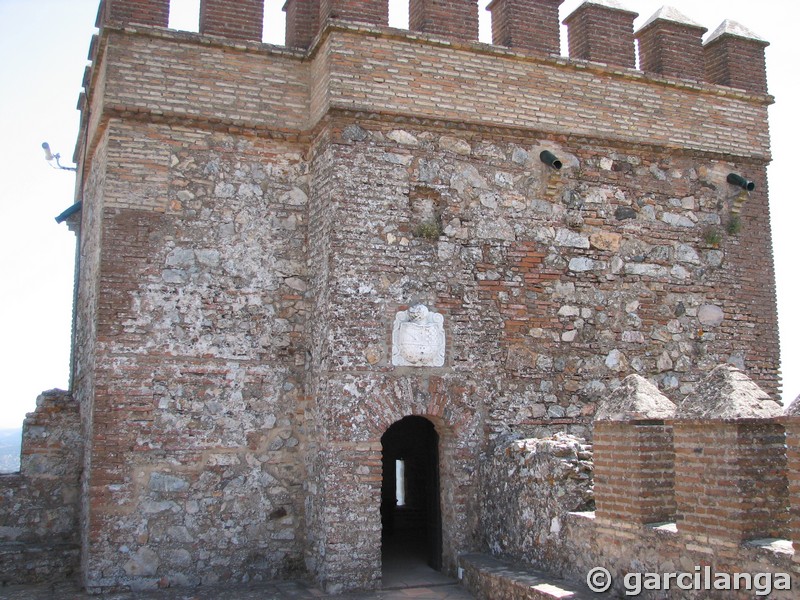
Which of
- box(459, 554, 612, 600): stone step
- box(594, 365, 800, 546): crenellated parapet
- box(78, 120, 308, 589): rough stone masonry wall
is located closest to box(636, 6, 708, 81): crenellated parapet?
box(78, 120, 308, 589): rough stone masonry wall

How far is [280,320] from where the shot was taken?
887 centimetres

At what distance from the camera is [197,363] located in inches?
335

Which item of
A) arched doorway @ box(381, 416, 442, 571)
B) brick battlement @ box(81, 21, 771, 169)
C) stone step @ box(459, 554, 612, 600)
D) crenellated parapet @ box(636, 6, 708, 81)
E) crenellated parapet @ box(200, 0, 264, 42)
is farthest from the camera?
crenellated parapet @ box(636, 6, 708, 81)

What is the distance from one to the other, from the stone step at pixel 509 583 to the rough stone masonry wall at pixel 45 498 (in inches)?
171

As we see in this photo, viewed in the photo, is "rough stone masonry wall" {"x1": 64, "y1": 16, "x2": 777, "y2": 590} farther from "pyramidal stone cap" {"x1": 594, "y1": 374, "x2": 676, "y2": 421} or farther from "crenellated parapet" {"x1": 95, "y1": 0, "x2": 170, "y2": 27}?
"pyramidal stone cap" {"x1": 594, "y1": 374, "x2": 676, "y2": 421}

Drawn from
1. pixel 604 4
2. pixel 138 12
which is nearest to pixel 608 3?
pixel 604 4

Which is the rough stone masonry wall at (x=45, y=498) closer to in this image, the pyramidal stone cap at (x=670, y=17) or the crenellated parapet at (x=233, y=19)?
the crenellated parapet at (x=233, y=19)

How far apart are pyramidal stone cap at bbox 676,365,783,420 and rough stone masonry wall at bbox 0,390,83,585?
668cm

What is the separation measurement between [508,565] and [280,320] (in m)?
3.49

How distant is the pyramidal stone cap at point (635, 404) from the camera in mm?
6312

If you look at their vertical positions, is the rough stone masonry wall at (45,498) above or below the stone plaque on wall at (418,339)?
below

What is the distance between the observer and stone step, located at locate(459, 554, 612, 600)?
6.45 meters

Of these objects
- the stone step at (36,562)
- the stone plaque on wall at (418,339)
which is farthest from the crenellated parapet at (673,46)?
the stone step at (36,562)

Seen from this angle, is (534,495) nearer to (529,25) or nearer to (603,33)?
(529,25)
